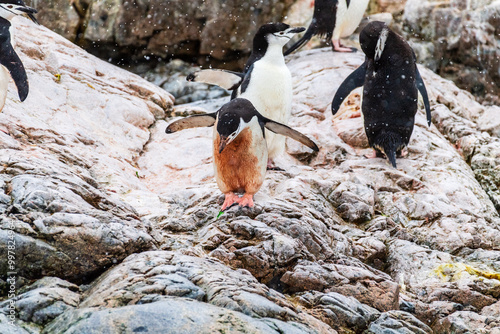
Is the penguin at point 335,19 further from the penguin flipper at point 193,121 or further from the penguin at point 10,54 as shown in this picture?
the penguin at point 10,54

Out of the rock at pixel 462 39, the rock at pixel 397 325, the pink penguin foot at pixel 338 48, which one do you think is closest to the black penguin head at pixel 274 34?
the pink penguin foot at pixel 338 48

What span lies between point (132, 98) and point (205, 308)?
404cm

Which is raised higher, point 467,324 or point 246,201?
point 246,201

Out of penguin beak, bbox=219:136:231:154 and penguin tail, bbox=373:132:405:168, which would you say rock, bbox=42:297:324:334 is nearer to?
penguin beak, bbox=219:136:231:154

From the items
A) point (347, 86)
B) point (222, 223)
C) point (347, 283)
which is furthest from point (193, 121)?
point (347, 86)

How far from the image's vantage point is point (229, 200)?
3.74 metres

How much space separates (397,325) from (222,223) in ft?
4.17

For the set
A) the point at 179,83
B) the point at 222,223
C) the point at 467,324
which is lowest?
the point at 179,83

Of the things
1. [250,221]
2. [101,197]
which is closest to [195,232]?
[250,221]

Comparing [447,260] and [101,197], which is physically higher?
[101,197]

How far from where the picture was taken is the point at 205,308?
2338 mm

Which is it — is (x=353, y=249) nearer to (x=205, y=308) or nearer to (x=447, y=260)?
(x=447, y=260)

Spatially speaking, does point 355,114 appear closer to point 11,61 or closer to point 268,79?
point 268,79

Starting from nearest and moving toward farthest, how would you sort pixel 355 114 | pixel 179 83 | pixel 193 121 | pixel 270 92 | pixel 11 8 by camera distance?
1. pixel 193 121
2. pixel 11 8
3. pixel 270 92
4. pixel 355 114
5. pixel 179 83
